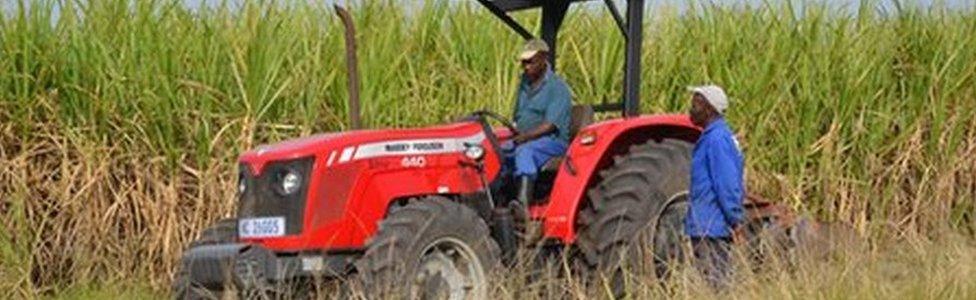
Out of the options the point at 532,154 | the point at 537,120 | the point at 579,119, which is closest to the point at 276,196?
the point at 532,154

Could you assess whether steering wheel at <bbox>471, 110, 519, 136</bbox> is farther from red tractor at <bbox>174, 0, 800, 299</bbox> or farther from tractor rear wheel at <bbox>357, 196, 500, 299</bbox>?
tractor rear wheel at <bbox>357, 196, 500, 299</bbox>

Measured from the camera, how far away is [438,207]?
852 cm

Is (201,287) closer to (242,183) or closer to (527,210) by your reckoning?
(242,183)

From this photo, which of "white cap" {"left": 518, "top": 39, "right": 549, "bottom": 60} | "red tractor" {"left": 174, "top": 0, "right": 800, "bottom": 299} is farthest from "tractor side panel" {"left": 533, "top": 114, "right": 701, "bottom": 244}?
"white cap" {"left": 518, "top": 39, "right": 549, "bottom": 60}

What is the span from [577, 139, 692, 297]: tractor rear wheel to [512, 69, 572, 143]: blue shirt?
33cm

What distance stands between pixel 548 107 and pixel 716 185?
3.07 ft

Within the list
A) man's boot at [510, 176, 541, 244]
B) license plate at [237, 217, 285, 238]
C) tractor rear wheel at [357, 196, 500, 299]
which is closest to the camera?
tractor rear wheel at [357, 196, 500, 299]

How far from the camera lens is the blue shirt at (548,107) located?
9.16 meters

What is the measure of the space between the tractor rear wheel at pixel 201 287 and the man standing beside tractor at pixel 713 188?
83.8 inches

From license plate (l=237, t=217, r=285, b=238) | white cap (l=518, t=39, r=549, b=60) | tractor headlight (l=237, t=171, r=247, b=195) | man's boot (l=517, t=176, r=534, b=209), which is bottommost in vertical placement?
license plate (l=237, t=217, r=285, b=238)

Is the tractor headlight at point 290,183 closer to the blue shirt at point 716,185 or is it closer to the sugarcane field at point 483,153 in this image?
the sugarcane field at point 483,153

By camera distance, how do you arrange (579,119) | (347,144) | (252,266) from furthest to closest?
1. (579,119)
2. (347,144)
3. (252,266)

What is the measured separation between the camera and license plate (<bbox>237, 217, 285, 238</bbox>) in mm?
8641

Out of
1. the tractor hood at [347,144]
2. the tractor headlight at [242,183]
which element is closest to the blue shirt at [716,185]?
the tractor hood at [347,144]
